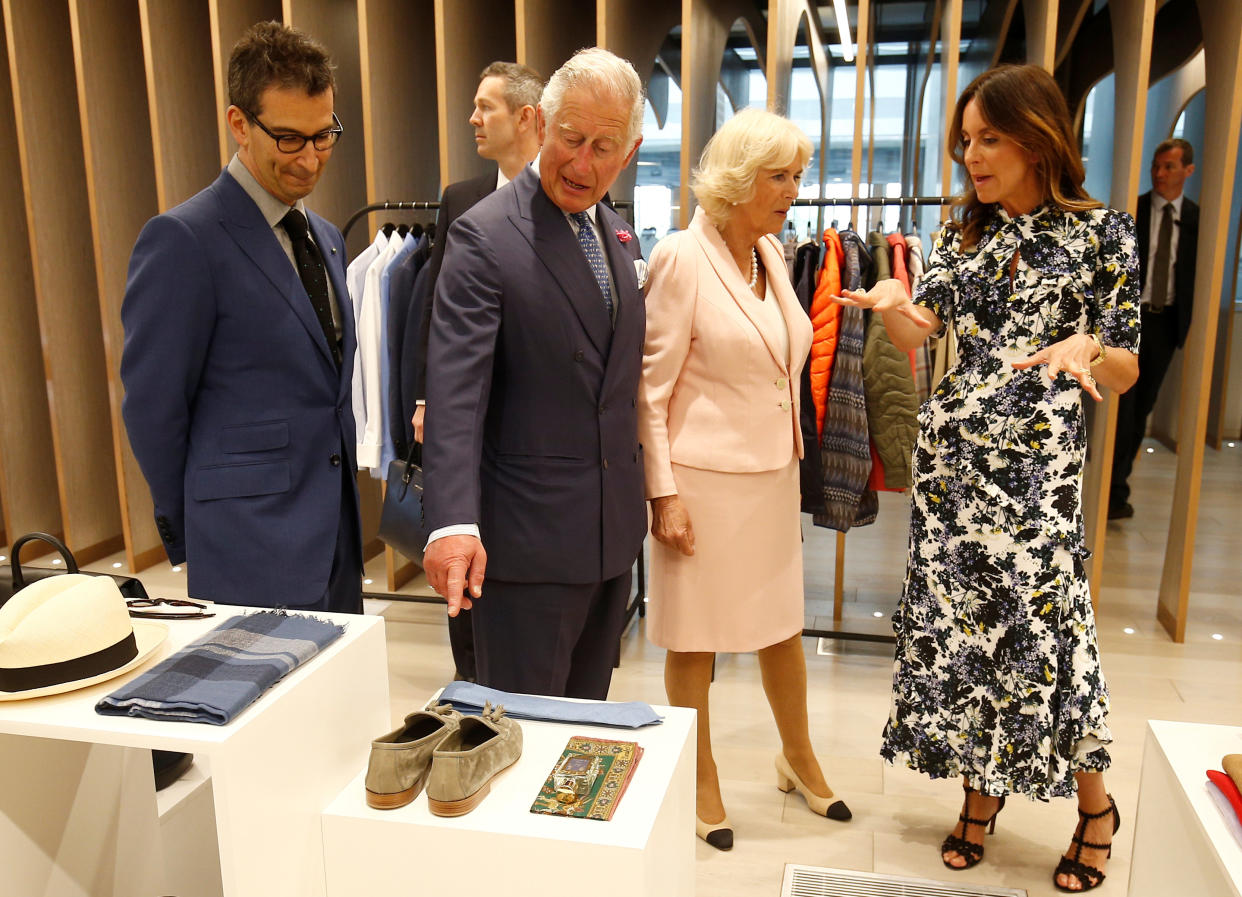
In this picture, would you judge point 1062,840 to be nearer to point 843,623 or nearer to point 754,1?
point 843,623

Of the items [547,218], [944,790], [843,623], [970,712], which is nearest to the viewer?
[547,218]

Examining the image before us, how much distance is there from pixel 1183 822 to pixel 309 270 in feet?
5.63

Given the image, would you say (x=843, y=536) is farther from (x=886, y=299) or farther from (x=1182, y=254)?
(x=1182, y=254)

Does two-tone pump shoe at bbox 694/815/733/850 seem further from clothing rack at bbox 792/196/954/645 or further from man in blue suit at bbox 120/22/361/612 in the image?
man in blue suit at bbox 120/22/361/612

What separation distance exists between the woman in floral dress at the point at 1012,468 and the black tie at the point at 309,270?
1.04 m

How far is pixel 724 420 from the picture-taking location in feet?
7.60

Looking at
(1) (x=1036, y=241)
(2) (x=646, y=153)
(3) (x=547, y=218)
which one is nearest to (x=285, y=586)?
(3) (x=547, y=218)

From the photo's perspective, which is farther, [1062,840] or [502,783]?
[1062,840]

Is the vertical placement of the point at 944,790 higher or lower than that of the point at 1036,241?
lower

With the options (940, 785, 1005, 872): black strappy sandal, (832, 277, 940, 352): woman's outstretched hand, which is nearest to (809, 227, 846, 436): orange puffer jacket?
(832, 277, 940, 352): woman's outstretched hand

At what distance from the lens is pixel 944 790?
2.77 metres

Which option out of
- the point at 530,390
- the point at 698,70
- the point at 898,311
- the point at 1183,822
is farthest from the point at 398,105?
the point at 1183,822

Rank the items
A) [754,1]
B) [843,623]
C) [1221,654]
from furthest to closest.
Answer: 1. [754,1]
2. [843,623]
3. [1221,654]

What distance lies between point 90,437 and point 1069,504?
4.19 m
